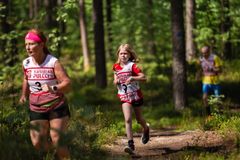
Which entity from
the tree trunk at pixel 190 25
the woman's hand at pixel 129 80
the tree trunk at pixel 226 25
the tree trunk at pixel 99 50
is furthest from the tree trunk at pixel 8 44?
the tree trunk at pixel 226 25

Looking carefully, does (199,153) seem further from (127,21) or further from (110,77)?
(127,21)

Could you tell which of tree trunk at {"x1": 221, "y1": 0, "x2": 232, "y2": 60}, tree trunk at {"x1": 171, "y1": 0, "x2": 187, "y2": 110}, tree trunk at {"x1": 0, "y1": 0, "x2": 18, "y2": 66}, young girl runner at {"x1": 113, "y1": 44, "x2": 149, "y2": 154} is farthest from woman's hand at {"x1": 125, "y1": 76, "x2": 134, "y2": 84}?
tree trunk at {"x1": 221, "y1": 0, "x2": 232, "y2": 60}

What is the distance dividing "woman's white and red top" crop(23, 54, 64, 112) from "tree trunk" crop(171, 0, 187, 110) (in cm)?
844

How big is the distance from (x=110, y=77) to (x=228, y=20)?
5.83 meters

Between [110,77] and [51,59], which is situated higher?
[51,59]

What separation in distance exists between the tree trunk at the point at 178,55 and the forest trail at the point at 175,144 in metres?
3.79

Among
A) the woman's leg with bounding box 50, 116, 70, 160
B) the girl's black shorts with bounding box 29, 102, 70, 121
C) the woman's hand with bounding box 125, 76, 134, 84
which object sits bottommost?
the woman's leg with bounding box 50, 116, 70, 160

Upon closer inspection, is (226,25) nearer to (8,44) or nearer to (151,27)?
(151,27)

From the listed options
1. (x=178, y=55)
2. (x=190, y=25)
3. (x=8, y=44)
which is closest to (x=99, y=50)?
(x=190, y=25)

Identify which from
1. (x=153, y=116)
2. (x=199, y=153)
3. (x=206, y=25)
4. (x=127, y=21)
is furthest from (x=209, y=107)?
(x=127, y=21)

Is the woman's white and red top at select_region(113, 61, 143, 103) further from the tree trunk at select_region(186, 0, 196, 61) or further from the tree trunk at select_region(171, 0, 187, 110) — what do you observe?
the tree trunk at select_region(186, 0, 196, 61)

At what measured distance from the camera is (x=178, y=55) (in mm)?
14891

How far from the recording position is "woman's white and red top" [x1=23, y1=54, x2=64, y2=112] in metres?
6.74

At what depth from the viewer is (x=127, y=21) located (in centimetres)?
3325
